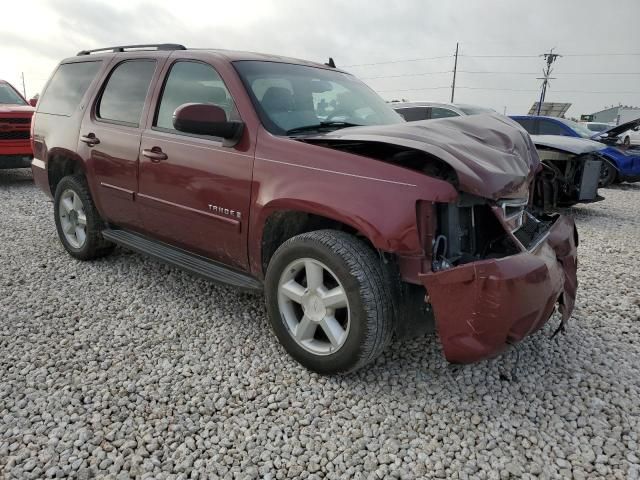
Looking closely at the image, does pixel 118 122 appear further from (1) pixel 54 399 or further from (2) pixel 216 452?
(2) pixel 216 452

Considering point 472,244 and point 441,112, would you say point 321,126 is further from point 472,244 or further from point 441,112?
point 441,112

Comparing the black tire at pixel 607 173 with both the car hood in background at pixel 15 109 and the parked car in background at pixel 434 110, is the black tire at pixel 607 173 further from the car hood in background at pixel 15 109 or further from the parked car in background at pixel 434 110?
the car hood in background at pixel 15 109

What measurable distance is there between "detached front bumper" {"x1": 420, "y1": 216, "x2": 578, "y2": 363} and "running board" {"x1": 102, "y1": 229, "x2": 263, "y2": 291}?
1.18 meters

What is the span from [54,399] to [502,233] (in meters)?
2.47

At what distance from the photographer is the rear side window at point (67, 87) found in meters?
4.30

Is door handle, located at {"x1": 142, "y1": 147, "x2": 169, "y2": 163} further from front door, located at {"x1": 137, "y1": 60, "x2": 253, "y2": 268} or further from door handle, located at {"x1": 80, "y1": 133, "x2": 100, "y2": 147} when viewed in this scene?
door handle, located at {"x1": 80, "y1": 133, "x2": 100, "y2": 147}

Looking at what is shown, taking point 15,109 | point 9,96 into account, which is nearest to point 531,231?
point 15,109

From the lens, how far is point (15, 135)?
27.2ft

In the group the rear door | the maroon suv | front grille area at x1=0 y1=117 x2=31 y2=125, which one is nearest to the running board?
the maroon suv

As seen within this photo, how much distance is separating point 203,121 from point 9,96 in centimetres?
872

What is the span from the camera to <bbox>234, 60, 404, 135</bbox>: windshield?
3.00 metres

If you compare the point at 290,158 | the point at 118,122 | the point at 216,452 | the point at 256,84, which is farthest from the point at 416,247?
the point at 118,122

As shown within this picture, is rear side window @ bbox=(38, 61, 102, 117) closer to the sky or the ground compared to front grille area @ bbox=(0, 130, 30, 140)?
closer to the sky

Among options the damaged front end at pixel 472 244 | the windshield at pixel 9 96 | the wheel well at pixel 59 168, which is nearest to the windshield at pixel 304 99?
the damaged front end at pixel 472 244
